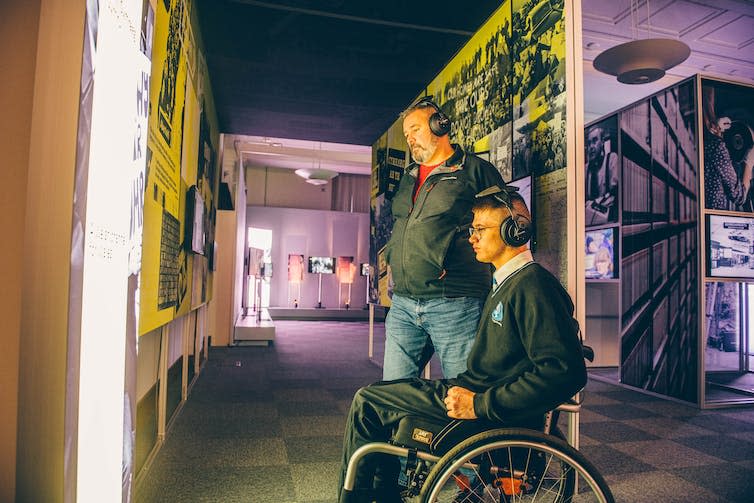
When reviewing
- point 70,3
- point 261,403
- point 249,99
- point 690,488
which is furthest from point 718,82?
point 70,3

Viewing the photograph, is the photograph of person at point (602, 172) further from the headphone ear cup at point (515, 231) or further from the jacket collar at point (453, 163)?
the headphone ear cup at point (515, 231)

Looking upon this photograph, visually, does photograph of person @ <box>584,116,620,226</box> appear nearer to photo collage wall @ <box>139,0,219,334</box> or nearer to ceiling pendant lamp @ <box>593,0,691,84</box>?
ceiling pendant lamp @ <box>593,0,691,84</box>

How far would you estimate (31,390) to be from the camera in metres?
0.97

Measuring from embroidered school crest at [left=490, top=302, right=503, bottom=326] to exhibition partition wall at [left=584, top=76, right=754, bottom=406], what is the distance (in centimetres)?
347

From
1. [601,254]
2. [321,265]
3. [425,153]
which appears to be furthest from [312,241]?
[425,153]

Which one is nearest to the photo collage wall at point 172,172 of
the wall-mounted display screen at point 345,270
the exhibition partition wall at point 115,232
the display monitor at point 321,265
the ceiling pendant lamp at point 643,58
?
the exhibition partition wall at point 115,232

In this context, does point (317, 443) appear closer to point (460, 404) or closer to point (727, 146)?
point (460, 404)

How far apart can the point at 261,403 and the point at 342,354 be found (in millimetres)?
2806

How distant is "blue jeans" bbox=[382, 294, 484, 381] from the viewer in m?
1.85

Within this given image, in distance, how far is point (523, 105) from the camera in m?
2.70

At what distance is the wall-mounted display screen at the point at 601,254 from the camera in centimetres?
524

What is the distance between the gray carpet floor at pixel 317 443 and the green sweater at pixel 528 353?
109 centimetres

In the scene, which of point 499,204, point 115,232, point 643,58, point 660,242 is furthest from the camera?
point 660,242

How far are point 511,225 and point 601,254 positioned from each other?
170 inches
